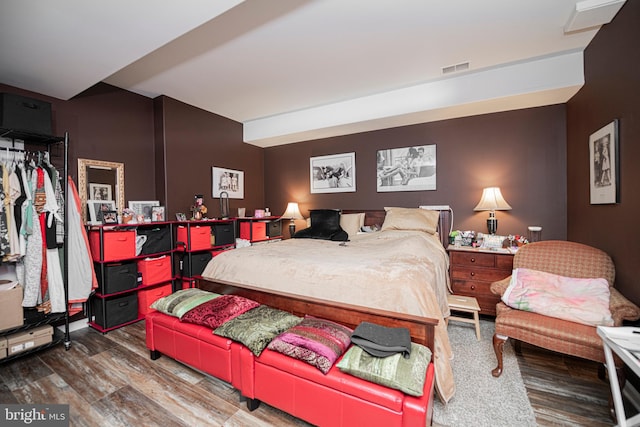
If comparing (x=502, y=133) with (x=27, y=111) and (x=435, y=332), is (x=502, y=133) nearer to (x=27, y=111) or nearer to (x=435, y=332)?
(x=435, y=332)

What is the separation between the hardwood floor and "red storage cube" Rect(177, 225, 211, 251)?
1.37m

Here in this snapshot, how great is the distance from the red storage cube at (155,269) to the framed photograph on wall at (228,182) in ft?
4.39

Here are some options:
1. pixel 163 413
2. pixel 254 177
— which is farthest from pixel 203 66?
pixel 163 413

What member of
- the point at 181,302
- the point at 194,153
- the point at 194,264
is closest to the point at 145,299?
the point at 194,264

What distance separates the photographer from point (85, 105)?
3.10 m

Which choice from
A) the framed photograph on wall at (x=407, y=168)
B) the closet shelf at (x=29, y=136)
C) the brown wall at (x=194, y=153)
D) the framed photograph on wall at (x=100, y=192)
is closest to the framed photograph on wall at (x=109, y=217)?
the framed photograph on wall at (x=100, y=192)

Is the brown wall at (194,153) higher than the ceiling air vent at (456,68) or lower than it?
lower

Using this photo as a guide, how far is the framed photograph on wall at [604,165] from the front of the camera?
2.08 metres

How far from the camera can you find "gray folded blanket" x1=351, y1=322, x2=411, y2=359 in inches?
56.4

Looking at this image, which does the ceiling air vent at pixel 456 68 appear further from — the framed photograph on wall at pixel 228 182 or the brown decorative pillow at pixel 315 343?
the framed photograph on wall at pixel 228 182

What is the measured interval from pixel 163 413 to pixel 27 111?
286cm

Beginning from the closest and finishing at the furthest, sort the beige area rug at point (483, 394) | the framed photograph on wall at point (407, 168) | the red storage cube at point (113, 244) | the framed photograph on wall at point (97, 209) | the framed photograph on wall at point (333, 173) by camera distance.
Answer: the beige area rug at point (483, 394), the red storage cube at point (113, 244), the framed photograph on wall at point (97, 209), the framed photograph on wall at point (407, 168), the framed photograph on wall at point (333, 173)

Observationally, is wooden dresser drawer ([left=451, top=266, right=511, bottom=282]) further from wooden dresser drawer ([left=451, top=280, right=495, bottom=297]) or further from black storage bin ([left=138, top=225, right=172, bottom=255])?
black storage bin ([left=138, top=225, right=172, bottom=255])

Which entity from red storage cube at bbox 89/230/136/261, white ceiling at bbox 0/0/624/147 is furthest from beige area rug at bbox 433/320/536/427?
red storage cube at bbox 89/230/136/261
